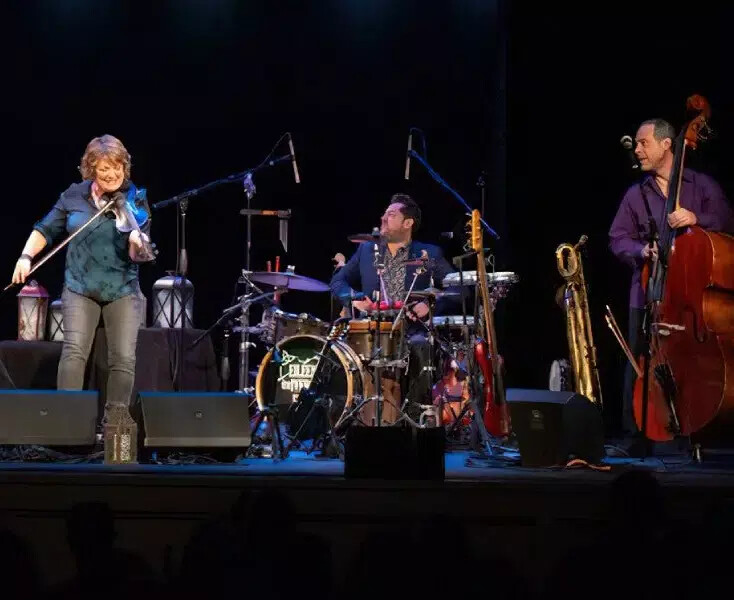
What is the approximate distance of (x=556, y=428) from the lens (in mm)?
5137

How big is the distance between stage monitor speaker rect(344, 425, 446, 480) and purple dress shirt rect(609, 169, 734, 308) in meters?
1.94

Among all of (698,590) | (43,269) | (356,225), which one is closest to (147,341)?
(43,269)

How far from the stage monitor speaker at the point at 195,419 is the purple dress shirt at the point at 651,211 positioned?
232cm

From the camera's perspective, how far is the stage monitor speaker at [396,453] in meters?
4.43

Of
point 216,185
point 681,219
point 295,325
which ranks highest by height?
point 216,185

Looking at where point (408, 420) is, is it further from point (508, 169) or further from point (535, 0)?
point (535, 0)

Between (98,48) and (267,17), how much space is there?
4.68ft

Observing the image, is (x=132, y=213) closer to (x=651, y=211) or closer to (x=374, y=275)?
(x=374, y=275)

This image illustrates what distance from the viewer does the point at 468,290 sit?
6977mm

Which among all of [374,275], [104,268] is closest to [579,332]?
[374,275]

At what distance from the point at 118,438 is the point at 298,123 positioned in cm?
412

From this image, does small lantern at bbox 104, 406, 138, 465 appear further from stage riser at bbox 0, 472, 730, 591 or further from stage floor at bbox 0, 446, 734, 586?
stage riser at bbox 0, 472, 730, 591

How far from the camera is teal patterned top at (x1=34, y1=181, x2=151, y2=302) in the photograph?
582 centimetres

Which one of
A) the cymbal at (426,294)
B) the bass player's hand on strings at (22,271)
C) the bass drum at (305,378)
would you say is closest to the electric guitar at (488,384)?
the cymbal at (426,294)
